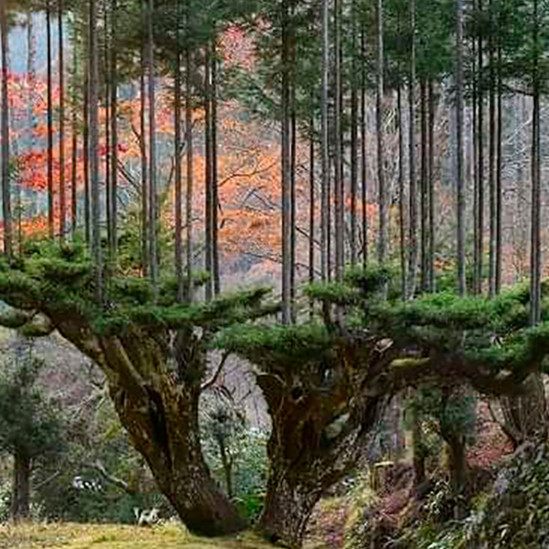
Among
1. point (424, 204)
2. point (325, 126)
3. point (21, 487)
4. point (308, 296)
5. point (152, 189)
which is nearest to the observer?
point (308, 296)

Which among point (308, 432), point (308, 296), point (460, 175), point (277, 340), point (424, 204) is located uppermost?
point (460, 175)

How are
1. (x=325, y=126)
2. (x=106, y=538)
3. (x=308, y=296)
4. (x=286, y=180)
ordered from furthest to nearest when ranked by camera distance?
(x=106, y=538), (x=286, y=180), (x=325, y=126), (x=308, y=296)

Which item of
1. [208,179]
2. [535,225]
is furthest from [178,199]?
[535,225]

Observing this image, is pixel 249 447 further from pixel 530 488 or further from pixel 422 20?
pixel 530 488

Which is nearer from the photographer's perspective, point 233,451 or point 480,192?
point 480,192

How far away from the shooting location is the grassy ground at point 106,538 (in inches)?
253

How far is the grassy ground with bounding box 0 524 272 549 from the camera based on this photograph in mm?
6430

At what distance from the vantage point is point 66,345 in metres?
12.3

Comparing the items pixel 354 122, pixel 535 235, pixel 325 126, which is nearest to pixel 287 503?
pixel 535 235

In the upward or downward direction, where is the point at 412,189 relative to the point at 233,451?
upward

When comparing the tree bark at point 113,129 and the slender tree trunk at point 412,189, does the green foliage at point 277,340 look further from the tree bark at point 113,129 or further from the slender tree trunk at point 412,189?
the tree bark at point 113,129

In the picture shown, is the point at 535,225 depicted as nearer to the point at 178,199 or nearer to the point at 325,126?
the point at 325,126

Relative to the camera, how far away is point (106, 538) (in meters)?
7.55

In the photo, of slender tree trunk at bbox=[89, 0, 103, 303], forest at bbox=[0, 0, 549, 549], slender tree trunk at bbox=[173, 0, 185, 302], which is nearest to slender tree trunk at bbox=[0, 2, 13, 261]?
forest at bbox=[0, 0, 549, 549]
